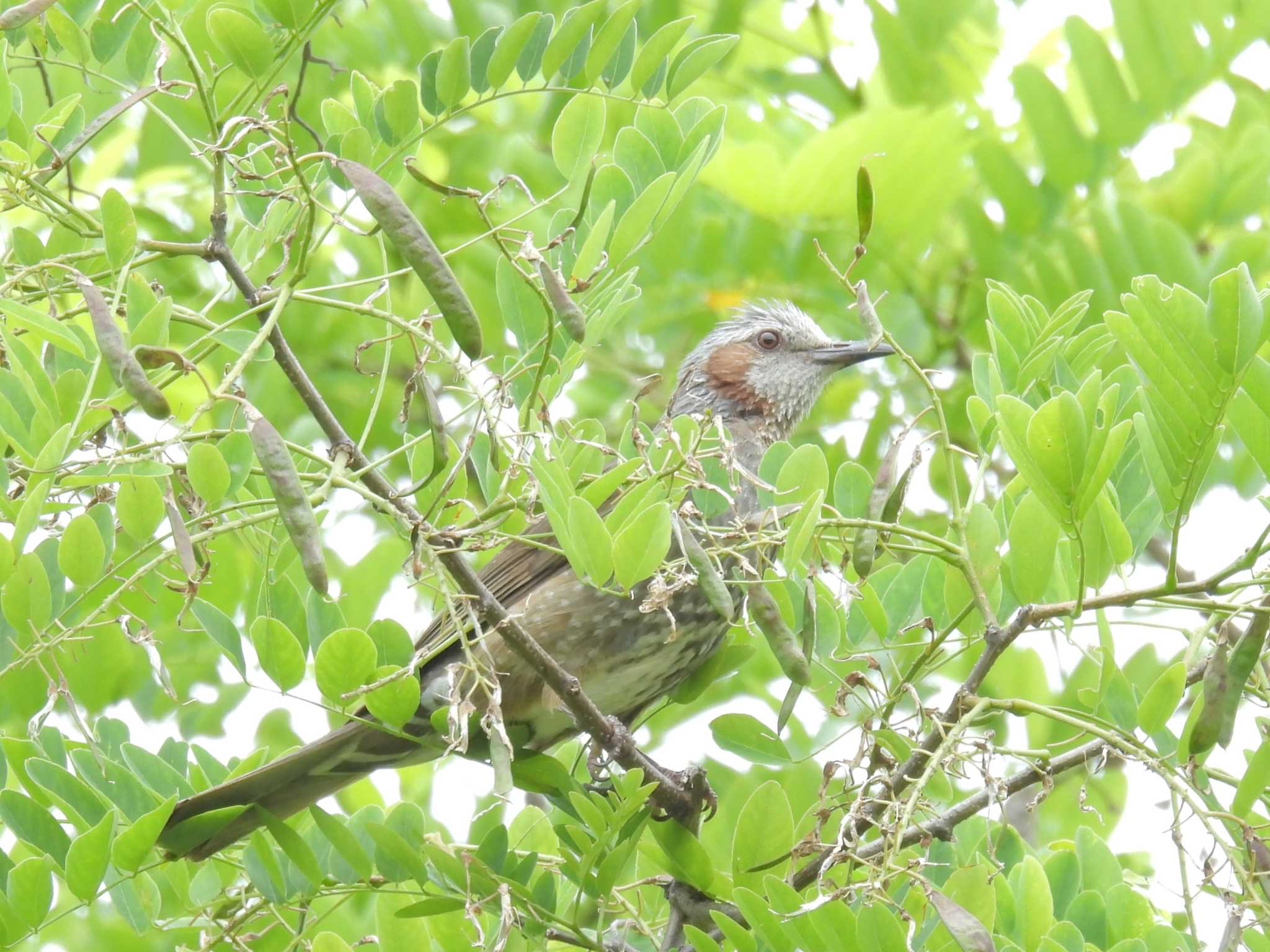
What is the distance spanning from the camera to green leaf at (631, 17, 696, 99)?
3121 mm

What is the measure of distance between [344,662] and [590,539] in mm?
552

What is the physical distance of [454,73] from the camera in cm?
303

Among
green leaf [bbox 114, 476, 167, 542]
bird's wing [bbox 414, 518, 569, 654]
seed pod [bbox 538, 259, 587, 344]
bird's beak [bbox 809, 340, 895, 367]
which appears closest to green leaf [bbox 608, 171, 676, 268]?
seed pod [bbox 538, 259, 587, 344]

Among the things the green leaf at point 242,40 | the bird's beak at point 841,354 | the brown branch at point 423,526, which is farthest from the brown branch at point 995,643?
the bird's beak at point 841,354

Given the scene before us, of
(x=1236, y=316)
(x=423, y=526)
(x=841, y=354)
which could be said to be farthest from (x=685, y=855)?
(x=841, y=354)

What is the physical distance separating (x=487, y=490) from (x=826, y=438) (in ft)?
10.6

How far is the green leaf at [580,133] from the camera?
3090 mm

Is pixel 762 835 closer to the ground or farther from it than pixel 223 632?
closer to the ground

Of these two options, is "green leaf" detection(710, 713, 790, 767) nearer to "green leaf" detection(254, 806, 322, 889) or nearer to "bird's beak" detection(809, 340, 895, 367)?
"green leaf" detection(254, 806, 322, 889)

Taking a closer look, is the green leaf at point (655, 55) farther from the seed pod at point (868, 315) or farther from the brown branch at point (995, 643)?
the brown branch at point (995, 643)

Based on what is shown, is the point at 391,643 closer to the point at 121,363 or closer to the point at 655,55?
the point at 121,363

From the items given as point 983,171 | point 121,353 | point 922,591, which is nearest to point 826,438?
point 983,171

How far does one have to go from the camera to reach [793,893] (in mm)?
2693

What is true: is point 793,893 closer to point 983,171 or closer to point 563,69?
point 563,69
